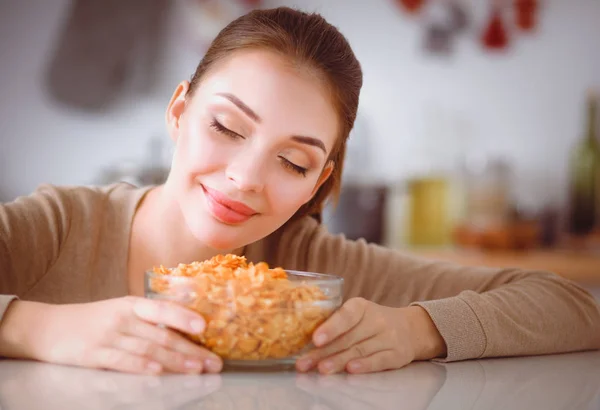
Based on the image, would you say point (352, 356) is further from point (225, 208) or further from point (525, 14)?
point (525, 14)

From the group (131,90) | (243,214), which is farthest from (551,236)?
(243,214)

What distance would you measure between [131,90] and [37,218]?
1.68 metres

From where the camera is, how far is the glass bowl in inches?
29.5

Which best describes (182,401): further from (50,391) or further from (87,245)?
(87,245)

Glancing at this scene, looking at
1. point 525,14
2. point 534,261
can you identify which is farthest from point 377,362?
point 525,14

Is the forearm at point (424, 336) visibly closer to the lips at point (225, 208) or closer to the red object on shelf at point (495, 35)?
the lips at point (225, 208)

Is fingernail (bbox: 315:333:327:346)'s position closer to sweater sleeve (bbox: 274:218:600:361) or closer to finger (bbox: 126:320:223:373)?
finger (bbox: 126:320:223:373)

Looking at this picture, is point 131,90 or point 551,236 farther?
point 551,236

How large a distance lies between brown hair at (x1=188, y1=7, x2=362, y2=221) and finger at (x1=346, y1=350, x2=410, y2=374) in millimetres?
377

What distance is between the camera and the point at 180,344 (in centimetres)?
78

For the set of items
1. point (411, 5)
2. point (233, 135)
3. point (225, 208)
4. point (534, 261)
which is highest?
point (411, 5)

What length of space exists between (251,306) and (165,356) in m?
0.11

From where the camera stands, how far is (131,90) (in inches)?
108

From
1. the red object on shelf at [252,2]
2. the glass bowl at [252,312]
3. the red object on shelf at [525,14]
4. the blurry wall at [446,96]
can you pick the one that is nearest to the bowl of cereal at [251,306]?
the glass bowl at [252,312]
